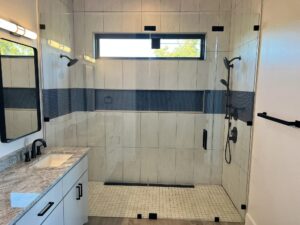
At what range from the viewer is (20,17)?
6.91 feet

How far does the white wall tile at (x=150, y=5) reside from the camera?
318cm

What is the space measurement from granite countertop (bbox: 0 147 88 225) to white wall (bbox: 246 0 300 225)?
1636mm

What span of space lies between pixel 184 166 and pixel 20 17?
2.67 m

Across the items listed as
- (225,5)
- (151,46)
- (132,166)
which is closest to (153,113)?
(132,166)

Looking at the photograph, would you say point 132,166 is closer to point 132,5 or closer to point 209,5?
point 132,5

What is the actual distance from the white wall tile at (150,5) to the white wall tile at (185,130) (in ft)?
4.82

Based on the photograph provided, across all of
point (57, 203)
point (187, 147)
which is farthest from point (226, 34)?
point (57, 203)

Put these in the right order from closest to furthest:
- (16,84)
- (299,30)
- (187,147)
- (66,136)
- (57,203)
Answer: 1. (299,30)
2. (57,203)
3. (16,84)
4. (66,136)
5. (187,147)

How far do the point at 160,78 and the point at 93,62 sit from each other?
3.11ft

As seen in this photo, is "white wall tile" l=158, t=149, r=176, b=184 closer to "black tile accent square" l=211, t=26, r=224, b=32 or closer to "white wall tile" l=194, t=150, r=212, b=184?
"white wall tile" l=194, t=150, r=212, b=184

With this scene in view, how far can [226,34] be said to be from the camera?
316 cm

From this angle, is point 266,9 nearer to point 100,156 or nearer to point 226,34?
point 226,34

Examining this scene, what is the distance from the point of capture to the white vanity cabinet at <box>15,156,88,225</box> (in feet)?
4.68

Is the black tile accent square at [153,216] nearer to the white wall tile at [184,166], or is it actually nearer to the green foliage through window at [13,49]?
the white wall tile at [184,166]
